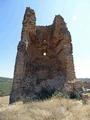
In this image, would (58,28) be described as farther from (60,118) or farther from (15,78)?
(60,118)

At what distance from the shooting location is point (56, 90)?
2161 cm

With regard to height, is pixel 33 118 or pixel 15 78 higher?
pixel 15 78

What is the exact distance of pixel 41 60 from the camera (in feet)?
86.1

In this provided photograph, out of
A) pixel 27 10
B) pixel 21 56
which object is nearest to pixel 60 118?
pixel 21 56

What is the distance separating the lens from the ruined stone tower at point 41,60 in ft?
73.0

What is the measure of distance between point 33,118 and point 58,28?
13.8m

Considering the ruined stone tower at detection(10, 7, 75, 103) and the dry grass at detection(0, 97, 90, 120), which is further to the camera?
the ruined stone tower at detection(10, 7, 75, 103)

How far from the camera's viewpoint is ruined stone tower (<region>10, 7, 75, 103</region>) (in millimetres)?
22266

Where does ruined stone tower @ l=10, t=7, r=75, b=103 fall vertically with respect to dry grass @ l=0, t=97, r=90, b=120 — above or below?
above

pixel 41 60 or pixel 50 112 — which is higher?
pixel 41 60

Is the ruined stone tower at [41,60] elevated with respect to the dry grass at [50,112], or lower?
elevated

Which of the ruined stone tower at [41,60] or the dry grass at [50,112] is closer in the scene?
the dry grass at [50,112]

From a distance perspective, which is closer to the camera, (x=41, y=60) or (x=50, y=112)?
(x=50, y=112)

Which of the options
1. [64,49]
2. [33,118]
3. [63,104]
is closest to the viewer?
[33,118]
